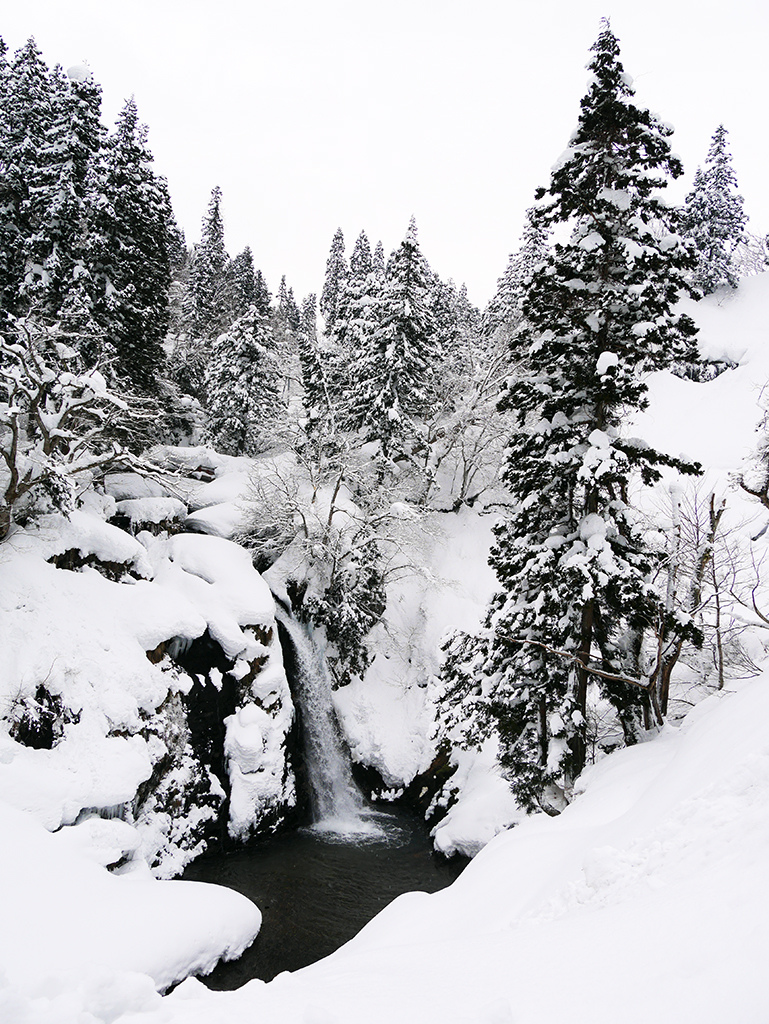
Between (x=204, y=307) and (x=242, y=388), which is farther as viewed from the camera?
(x=204, y=307)

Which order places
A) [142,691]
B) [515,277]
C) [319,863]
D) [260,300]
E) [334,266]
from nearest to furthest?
[142,691] → [319,863] → [515,277] → [260,300] → [334,266]

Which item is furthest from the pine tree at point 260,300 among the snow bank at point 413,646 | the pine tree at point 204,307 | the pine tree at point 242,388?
the snow bank at point 413,646

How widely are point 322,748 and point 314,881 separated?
5.22 metres

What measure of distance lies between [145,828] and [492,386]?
23263 mm

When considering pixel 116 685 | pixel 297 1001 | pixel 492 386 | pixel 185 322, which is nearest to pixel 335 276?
pixel 185 322

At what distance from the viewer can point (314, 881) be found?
47.5 ft

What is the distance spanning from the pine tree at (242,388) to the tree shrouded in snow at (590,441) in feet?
77.8


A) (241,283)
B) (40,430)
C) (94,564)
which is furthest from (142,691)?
(241,283)

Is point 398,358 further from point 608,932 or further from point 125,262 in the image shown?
point 608,932

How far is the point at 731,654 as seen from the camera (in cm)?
1274

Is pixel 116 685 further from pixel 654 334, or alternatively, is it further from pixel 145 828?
pixel 654 334

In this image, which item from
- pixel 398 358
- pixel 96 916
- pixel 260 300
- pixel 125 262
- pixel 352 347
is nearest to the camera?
pixel 96 916

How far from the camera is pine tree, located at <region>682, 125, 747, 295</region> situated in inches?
1355

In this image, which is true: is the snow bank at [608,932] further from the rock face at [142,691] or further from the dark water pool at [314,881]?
the rock face at [142,691]
